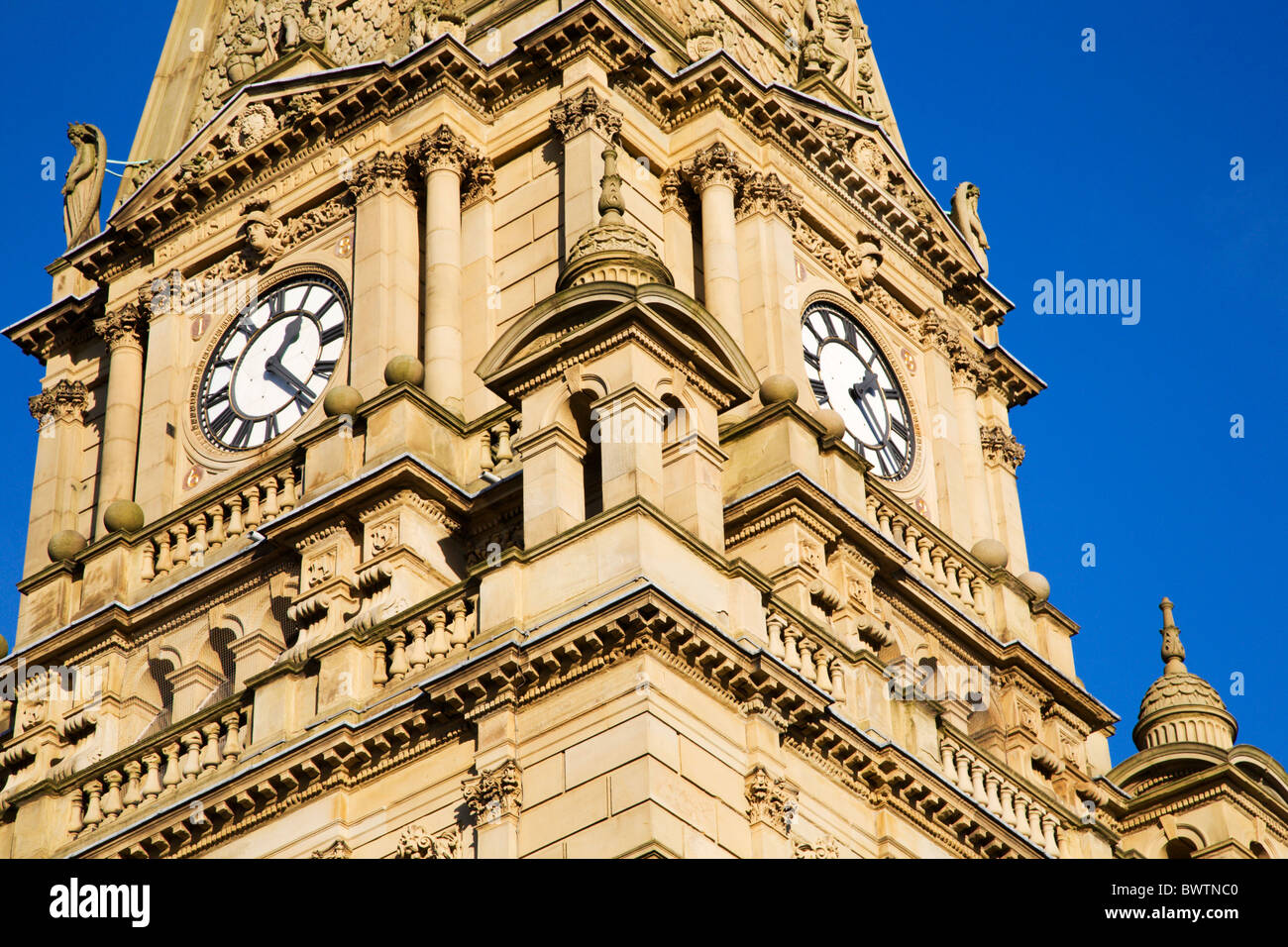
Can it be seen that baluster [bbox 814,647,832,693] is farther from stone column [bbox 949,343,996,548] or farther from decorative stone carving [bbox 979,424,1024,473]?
decorative stone carving [bbox 979,424,1024,473]

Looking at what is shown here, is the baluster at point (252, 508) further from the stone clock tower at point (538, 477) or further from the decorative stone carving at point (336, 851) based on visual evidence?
the decorative stone carving at point (336, 851)

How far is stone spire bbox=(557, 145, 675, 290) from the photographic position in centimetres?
4019

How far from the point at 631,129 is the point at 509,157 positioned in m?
1.84

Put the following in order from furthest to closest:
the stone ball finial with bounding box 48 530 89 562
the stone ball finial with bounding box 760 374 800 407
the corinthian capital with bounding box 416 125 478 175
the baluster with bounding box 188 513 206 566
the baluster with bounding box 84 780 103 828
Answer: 1. the corinthian capital with bounding box 416 125 478 175
2. the stone ball finial with bounding box 48 530 89 562
3. the baluster with bounding box 188 513 206 566
4. the stone ball finial with bounding box 760 374 800 407
5. the baluster with bounding box 84 780 103 828

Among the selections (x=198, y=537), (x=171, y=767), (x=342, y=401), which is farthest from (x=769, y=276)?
(x=171, y=767)

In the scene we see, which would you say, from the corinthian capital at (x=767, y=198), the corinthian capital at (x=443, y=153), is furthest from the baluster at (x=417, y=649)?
the corinthian capital at (x=767, y=198)

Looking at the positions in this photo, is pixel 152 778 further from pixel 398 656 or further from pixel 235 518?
pixel 235 518

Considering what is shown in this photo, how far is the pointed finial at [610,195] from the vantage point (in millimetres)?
42156

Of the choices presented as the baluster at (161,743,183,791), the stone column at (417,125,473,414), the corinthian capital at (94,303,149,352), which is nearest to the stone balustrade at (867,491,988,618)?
the stone column at (417,125,473,414)

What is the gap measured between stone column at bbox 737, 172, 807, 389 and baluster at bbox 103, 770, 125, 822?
1128cm

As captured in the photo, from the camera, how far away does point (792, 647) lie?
38.3 meters

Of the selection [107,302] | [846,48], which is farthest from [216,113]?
[846,48]

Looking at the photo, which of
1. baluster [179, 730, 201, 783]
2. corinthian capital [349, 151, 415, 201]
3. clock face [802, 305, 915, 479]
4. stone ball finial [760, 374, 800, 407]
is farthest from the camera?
clock face [802, 305, 915, 479]
